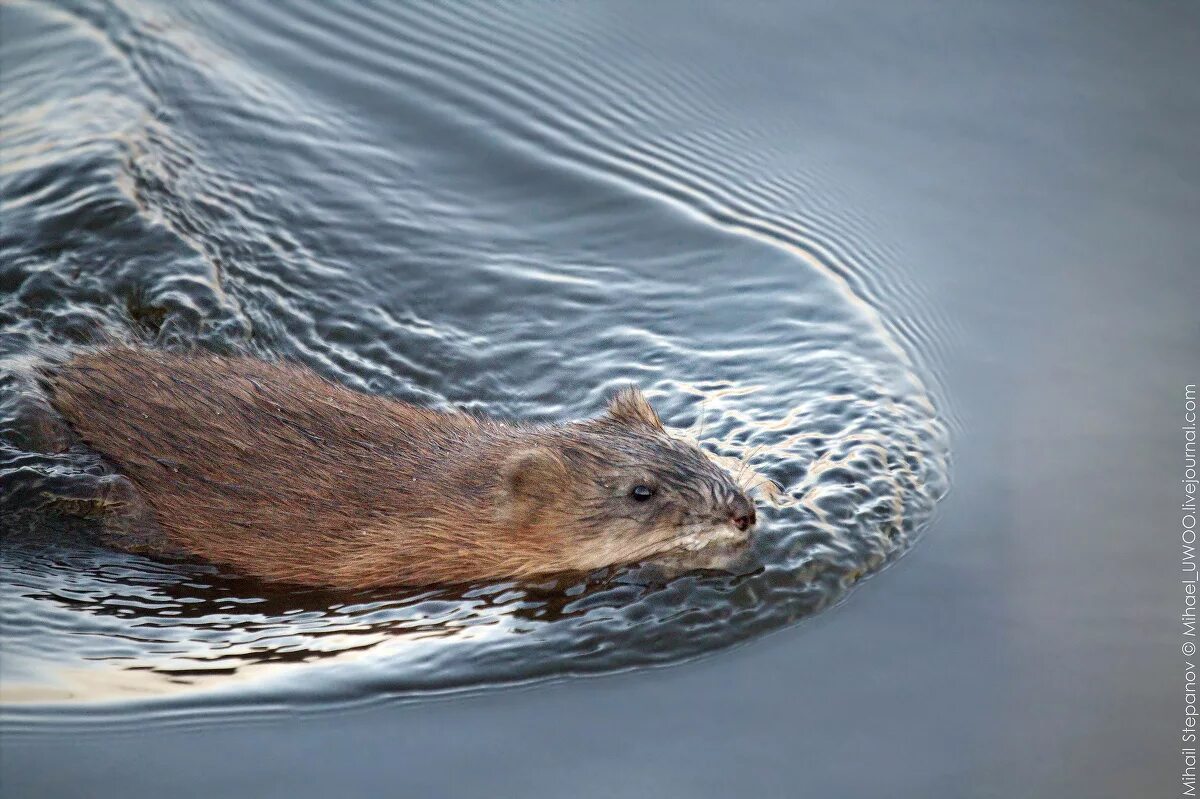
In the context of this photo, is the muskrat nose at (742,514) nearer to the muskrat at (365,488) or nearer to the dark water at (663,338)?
the muskrat at (365,488)

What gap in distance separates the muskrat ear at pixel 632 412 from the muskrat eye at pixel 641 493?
36 centimetres

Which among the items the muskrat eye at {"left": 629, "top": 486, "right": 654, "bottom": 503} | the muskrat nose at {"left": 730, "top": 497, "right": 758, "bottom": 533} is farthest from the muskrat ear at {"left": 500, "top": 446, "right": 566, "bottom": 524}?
the muskrat nose at {"left": 730, "top": 497, "right": 758, "bottom": 533}

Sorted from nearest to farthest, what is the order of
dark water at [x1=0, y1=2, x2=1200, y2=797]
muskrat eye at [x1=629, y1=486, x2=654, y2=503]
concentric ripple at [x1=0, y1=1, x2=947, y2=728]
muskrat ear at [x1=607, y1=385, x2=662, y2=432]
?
dark water at [x1=0, y1=2, x2=1200, y2=797] < concentric ripple at [x1=0, y1=1, x2=947, y2=728] < muskrat eye at [x1=629, y1=486, x2=654, y2=503] < muskrat ear at [x1=607, y1=385, x2=662, y2=432]

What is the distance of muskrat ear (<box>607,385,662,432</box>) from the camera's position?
5941 millimetres

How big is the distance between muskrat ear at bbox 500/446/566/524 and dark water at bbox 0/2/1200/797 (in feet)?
1.09

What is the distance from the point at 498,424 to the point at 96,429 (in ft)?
5.28

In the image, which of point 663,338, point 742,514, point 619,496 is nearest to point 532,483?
point 619,496

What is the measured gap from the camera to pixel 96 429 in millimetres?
5785

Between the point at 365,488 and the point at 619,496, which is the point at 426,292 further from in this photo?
the point at 619,496

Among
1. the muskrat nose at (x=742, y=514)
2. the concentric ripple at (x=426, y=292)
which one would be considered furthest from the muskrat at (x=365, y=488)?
the concentric ripple at (x=426, y=292)

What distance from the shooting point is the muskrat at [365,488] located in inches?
219

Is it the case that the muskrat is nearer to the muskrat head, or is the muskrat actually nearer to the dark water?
the muskrat head

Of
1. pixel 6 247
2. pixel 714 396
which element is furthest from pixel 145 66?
pixel 714 396

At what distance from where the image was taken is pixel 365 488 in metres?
5.68
